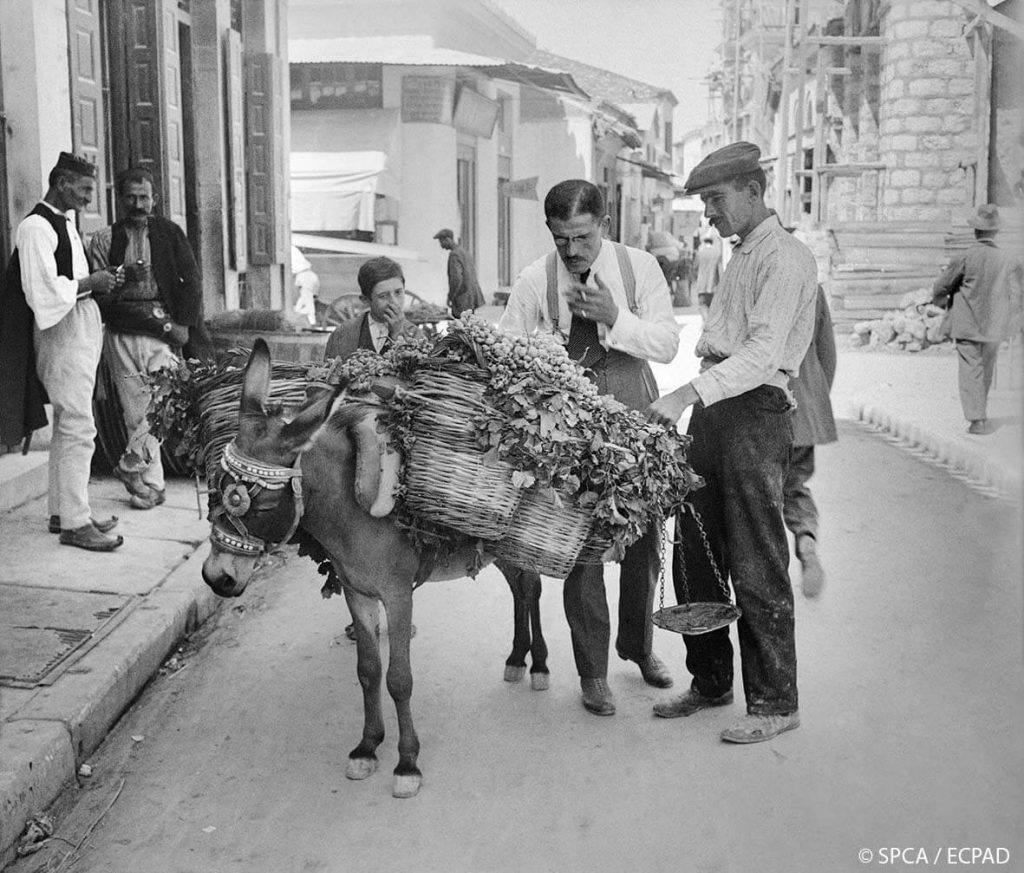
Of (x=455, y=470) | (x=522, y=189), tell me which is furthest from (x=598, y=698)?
(x=522, y=189)

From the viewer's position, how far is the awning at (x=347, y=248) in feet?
55.5

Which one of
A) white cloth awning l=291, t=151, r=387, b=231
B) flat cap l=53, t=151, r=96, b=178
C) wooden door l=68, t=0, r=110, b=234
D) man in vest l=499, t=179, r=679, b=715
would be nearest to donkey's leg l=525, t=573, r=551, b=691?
man in vest l=499, t=179, r=679, b=715

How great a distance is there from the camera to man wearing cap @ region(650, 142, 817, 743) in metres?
3.97

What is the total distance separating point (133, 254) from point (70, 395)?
4.13ft

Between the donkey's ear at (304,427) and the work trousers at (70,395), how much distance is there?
10.1ft

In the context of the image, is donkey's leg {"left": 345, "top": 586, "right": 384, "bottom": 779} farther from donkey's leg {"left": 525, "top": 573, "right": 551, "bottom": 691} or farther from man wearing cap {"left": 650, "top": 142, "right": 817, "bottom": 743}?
man wearing cap {"left": 650, "top": 142, "right": 817, "bottom": 743}

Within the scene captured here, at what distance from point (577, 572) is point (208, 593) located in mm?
2341

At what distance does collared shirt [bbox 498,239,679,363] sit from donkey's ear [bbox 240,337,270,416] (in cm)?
102

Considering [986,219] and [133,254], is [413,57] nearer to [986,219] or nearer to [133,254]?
[133,254]

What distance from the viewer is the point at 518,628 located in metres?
4.91

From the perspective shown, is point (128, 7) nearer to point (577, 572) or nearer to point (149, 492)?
point (149, 492)

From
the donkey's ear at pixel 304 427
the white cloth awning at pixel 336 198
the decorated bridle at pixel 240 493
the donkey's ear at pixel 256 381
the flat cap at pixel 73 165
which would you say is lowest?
the decorated bridle at pixel 240 493

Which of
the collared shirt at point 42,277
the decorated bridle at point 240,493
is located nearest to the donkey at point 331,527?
the decorated bridle at point 240,493

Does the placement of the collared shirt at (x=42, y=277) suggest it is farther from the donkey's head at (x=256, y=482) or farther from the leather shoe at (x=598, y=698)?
the leather shoe at (x=598, y=698)
